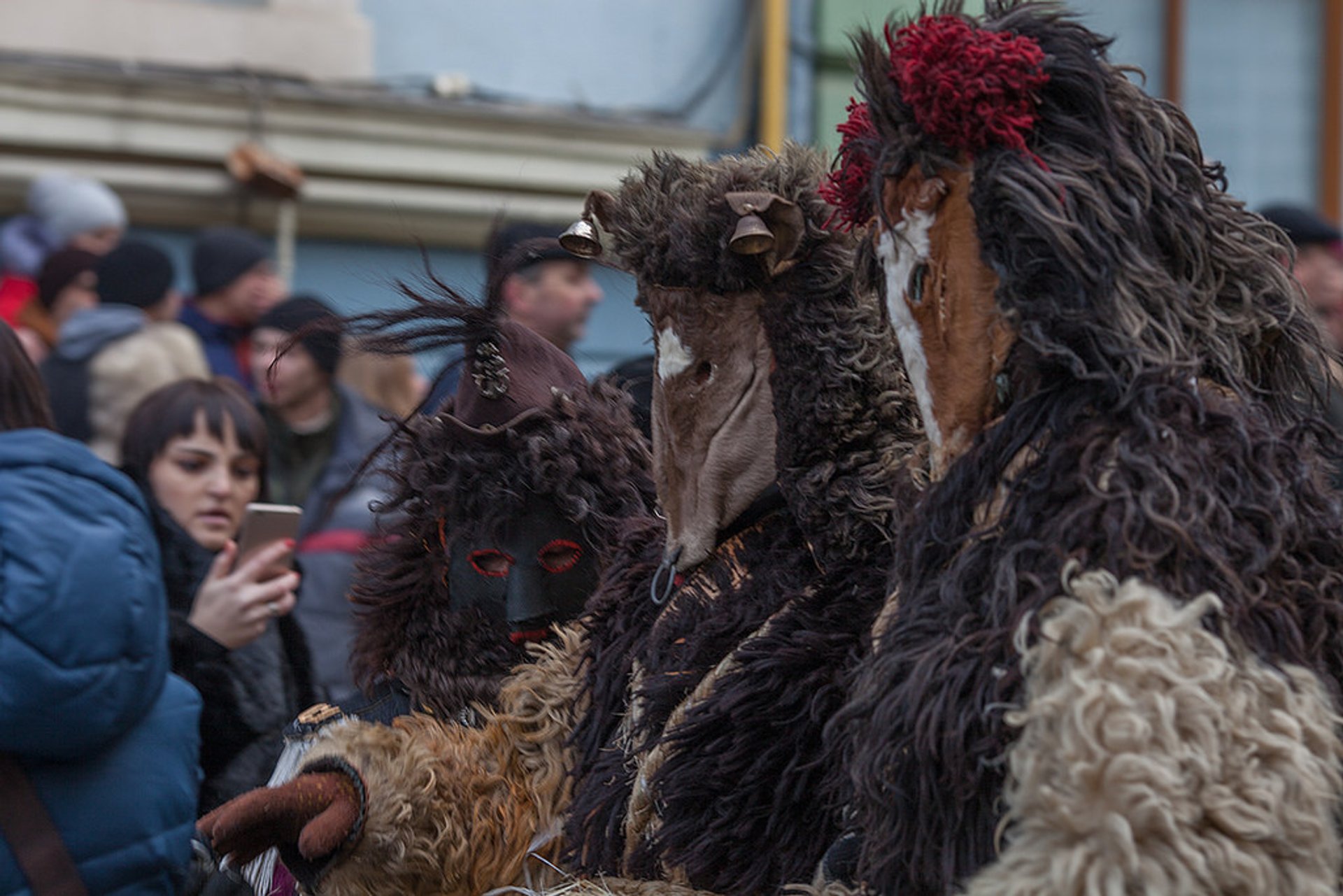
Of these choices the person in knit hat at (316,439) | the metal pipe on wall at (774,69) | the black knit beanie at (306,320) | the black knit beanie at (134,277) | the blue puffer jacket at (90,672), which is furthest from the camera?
the metal pipe on wall at (774,69)

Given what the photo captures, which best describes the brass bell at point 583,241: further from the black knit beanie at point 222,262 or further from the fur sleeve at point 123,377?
the black knit beanie at point 222,262

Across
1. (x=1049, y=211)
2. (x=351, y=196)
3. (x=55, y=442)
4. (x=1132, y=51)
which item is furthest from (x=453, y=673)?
(x=1132, y=51)

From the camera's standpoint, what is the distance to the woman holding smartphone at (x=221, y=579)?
2.78m

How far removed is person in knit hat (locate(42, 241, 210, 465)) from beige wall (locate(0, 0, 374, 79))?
1931mm

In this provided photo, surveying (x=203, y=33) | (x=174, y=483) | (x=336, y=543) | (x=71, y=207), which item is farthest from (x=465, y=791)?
(x=203, y=33)

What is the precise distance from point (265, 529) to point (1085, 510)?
5.85ft

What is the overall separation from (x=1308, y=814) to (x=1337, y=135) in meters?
6.32

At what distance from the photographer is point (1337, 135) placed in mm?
6930

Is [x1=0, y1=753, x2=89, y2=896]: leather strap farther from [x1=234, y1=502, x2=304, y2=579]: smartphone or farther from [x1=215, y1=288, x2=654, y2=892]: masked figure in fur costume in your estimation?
[x1=234, y1=502, x2=304, y2=579]: smartphone

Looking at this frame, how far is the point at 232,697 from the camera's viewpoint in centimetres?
279

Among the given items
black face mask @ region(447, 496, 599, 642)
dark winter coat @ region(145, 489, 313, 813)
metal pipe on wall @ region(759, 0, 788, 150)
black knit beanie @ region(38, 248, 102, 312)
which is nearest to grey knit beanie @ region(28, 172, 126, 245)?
black knit beanie @ region(38, 248, 102, 312)

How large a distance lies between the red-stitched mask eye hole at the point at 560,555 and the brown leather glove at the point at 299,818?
39cm

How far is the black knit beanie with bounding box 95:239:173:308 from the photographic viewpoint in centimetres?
435

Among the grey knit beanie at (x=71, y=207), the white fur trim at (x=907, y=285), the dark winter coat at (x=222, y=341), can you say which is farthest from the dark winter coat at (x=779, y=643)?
the grey knit beanie at (x=71, y=207)
